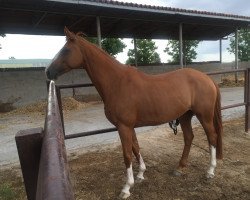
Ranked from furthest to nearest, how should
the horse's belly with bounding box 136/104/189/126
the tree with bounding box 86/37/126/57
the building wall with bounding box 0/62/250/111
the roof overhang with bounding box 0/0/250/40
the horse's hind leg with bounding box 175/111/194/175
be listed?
the tree with bounding box 86/37/126/57
the building wall with bounding box 0/62/250/111
the roof overhang with bounding box 0/0/250/40
the horse's hind leg with bounding box 175/111/194/175
the horse's belly with bounding box 136/104/189/126

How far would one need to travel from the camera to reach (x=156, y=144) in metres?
4.79

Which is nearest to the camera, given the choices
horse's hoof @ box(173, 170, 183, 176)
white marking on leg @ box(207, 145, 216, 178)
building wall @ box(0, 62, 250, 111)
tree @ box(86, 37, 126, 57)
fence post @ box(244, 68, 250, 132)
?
white marking on leg @ box(207, 145, 216, 178)

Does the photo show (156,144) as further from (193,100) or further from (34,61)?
(34,61)

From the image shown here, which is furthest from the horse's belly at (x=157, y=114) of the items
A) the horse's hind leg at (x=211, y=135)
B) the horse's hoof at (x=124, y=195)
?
the horse's hoof at (x=124, y=195)

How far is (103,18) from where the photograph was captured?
10977mm

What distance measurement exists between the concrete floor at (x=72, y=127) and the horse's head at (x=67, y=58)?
190cm

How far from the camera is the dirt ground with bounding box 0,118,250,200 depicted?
3072mm

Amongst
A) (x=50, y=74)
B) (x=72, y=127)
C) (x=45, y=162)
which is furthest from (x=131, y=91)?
(x=72, y=127)

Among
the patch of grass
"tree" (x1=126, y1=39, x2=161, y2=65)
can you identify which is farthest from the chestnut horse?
"tree" (x1=126, y1=39, x2=161, y2=65)

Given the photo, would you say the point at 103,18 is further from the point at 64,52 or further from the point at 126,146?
the point at 126,146

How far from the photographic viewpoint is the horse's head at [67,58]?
3020 mm

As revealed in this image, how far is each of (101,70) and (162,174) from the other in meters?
1.52

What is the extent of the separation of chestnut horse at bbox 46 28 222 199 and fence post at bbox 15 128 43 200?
218 cm

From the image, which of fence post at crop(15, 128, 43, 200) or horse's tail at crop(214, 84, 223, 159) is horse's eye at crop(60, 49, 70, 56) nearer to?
horse's tail at crop(214, 84, 223, 159)
